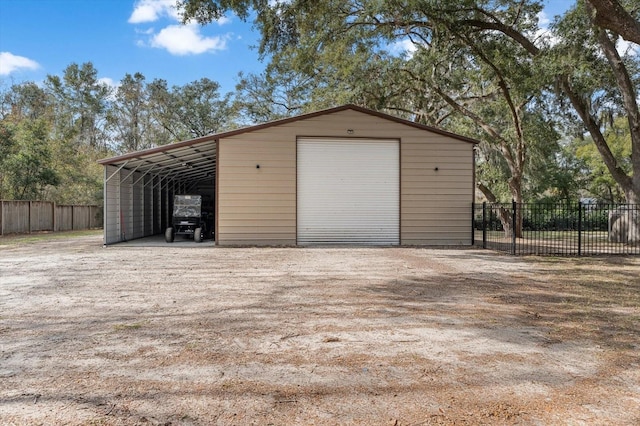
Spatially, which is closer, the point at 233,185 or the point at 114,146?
the point at 233,185

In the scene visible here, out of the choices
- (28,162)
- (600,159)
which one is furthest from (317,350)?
(600,159)

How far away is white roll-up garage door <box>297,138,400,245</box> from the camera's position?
1270 centimetres

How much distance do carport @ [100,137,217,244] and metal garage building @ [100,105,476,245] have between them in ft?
0.62

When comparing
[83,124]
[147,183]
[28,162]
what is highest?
[83,124]

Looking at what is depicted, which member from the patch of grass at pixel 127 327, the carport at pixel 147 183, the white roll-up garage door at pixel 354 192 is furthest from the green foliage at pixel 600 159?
the patch of grass at pixel 127 327

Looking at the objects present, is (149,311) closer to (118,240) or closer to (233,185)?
(233,185)

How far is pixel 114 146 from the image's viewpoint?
110 feet

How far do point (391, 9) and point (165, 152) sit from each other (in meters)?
7.63

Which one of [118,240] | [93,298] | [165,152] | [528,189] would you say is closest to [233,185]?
[165,152]

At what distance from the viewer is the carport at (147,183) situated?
12391 mm

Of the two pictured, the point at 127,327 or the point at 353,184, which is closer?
the point at 127,327

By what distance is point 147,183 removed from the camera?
675 inches

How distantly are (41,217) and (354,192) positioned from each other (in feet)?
50.2

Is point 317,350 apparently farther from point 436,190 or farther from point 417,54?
point 417,54
